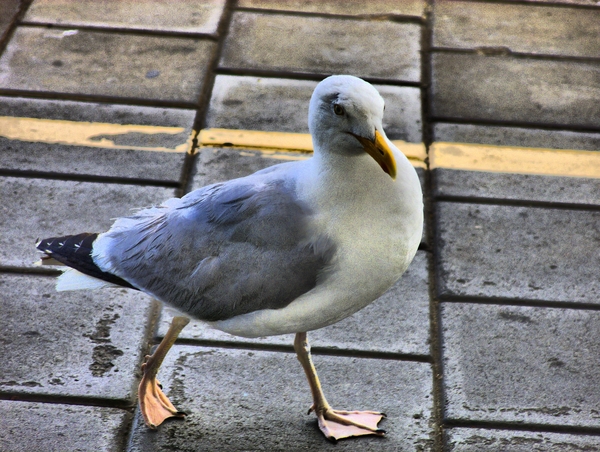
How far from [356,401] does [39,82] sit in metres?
2.92

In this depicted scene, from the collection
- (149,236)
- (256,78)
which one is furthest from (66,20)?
(149,236)

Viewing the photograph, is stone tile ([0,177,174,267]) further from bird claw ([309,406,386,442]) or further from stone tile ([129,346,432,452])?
Result: bird claw ([309,406,386,442])

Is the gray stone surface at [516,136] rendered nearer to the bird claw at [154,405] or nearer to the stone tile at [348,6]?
the stone tile at [348,6]

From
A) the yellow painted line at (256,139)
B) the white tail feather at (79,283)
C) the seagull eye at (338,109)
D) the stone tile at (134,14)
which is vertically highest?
the seagull eye at (338,109)

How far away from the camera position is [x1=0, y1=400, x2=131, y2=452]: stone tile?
288 centimetres

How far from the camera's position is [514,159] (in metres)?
4.38

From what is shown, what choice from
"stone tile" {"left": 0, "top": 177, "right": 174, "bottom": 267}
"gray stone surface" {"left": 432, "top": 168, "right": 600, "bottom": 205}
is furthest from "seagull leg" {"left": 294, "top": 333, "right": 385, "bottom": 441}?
"gray stone surface" {"left": 432, "top": 168, "right": 600, "bottom": 205}

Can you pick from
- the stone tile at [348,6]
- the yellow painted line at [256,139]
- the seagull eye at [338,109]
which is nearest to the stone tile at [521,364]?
the seagull eye at [338,109]

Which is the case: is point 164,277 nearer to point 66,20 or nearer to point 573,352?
point 573,352

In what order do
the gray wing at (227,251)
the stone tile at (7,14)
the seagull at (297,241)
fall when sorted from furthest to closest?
the stone tile at (7,14), the gray wing at (227,251), the seagull at (297,241)

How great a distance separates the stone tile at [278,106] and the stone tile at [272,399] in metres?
1.68

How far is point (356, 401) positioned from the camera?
3117mm

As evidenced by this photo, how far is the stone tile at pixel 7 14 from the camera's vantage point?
206 inches

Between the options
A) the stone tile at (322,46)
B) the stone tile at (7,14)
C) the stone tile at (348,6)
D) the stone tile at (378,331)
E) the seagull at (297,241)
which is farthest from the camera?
the stone tile at (348,6)
